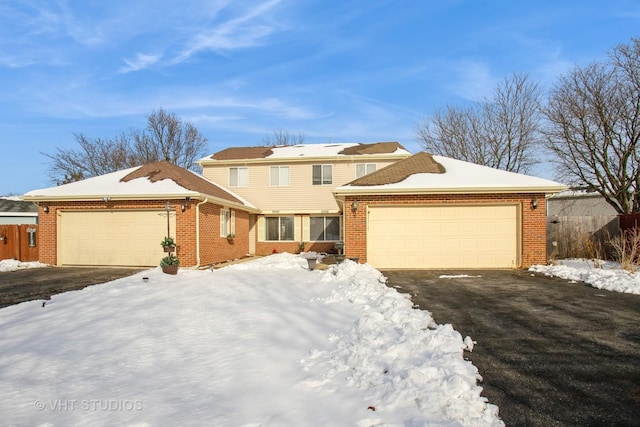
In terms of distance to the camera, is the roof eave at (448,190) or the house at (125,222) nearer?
the roof eave at (448,190)

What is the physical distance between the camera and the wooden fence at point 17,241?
15312 mm

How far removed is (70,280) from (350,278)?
7.95 m

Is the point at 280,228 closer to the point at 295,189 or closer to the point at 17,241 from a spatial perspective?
the point at 295,189

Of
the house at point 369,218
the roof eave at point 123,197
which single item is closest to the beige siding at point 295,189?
the house at point 369,218

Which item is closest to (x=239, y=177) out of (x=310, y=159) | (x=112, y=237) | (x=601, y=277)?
(x=310, y=159)

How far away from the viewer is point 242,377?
375 cm

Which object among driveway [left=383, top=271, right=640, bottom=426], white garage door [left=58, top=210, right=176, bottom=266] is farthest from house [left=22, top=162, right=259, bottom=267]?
driveway [left=383, top=271, right=640, bottom=426]

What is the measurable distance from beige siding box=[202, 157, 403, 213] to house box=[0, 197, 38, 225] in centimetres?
1560

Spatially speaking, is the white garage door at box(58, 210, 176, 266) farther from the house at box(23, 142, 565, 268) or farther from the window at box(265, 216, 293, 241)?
the window at box(265, 216, 293, 241)

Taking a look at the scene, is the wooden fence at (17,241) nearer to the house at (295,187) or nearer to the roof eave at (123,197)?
the roof eave at (123,197)

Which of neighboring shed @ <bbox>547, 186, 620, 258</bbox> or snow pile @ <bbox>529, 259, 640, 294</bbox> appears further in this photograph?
neighboring shed @ <bbox>547, 186, 620, 258</bbox>

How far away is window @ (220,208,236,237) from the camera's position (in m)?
15.6

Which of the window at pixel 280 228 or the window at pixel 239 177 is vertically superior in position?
the window at pixel 239 177

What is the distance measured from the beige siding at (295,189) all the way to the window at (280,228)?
57 centimetres
